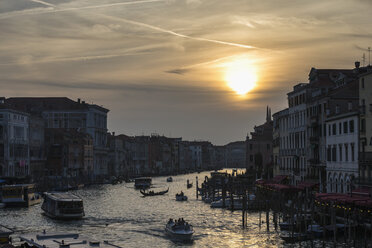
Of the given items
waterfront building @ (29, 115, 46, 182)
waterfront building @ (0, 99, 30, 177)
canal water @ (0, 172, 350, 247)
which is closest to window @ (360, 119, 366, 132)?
canal water @ (0, 172, 350, 247)

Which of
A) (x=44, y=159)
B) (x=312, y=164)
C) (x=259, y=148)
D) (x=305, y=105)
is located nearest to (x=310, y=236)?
(x=312, y=164)

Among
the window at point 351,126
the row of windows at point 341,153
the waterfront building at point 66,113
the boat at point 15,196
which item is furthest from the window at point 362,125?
the waterfront building at point 66,113

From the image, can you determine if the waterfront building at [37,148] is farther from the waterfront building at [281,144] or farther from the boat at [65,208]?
the boat at [65,208]

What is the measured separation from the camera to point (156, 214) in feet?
215

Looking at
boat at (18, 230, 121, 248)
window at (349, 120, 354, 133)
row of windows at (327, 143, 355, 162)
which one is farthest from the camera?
row of windows at (327, 143, 355, 162)

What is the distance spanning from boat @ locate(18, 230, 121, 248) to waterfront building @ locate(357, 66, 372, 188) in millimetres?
24721

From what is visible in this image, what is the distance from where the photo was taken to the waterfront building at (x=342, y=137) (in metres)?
51.5

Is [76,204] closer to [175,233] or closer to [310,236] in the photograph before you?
[175,233]

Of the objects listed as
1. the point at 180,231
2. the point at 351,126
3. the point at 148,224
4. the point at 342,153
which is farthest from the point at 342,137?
the point at 148,224

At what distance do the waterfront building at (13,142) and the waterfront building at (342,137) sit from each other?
53969 millimetres

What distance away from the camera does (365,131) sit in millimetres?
49125

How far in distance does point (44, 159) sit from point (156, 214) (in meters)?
55.4

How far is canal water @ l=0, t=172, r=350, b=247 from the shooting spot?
45.0 metres

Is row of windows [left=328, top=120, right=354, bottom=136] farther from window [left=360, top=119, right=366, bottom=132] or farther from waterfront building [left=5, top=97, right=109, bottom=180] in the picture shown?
waterfront building [left=5, top=97, right=109, bottom=180]
